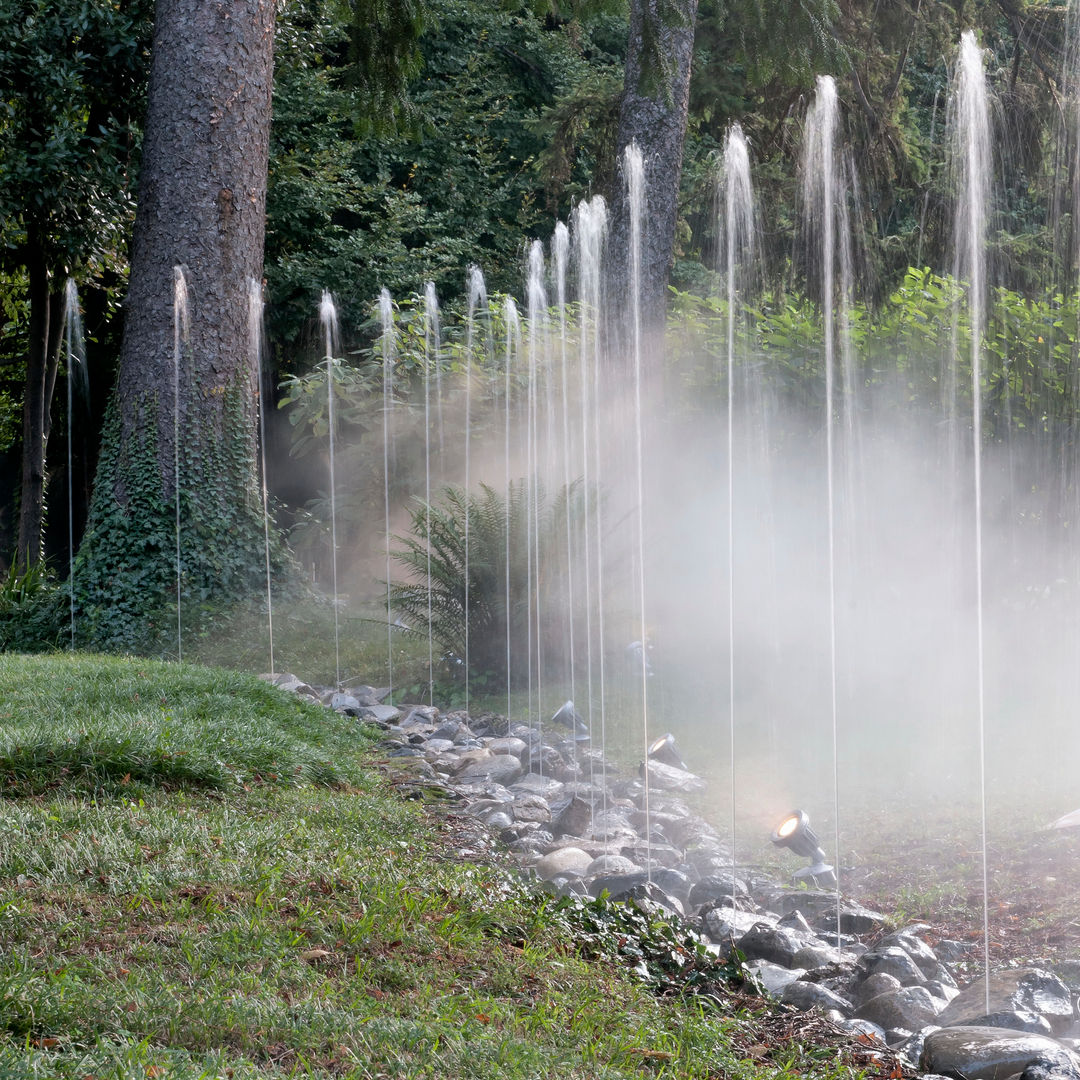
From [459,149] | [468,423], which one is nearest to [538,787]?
[468,423]

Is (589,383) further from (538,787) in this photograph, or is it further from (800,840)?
(800,840)

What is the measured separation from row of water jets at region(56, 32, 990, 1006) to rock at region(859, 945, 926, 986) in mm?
2971

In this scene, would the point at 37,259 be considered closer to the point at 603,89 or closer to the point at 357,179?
the point at 357,179

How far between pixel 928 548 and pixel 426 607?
400 centimetres

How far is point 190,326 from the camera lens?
33.2 ft

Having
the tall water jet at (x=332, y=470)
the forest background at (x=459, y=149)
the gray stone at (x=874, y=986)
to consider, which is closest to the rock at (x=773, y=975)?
the gray stone at (x=874, y=986)

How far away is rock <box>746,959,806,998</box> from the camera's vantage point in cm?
365

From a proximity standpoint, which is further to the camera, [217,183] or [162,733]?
[217,183]

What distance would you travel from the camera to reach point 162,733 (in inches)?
195

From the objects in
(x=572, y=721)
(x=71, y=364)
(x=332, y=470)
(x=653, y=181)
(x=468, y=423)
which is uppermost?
(x=653, y=181)

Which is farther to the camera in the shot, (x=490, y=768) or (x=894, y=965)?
(x=490, y=768)

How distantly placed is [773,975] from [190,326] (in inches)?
314

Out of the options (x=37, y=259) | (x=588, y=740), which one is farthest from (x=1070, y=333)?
(x=37, y=259)

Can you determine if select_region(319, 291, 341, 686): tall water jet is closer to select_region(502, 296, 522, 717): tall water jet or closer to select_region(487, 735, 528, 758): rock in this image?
select_region(502, 296, 522, 717): tall water jet
